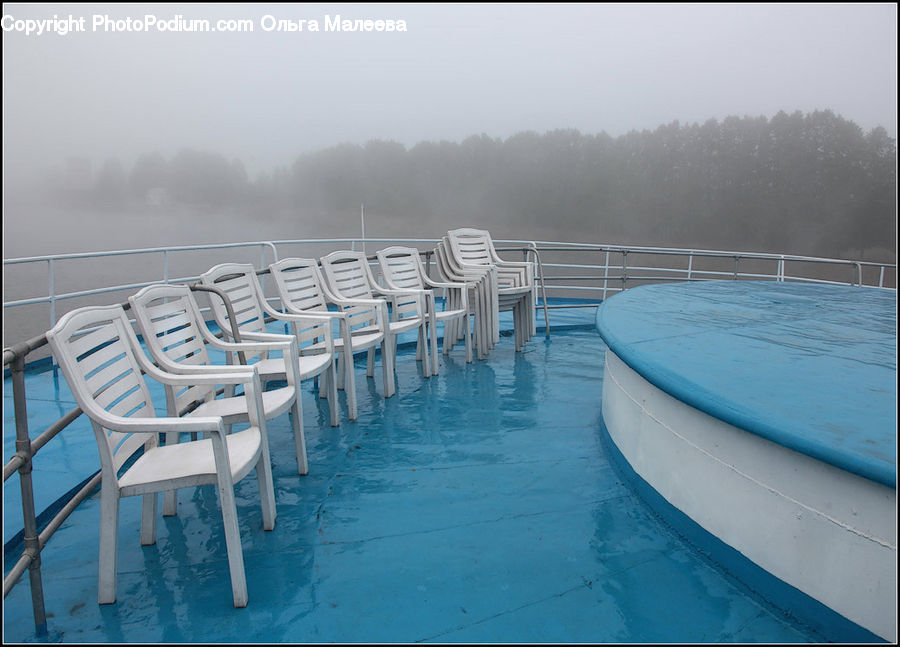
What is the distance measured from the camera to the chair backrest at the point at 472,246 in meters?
5.31

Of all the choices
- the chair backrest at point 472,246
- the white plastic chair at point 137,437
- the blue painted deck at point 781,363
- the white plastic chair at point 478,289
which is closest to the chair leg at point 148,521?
the white plastic chair at point 137,437

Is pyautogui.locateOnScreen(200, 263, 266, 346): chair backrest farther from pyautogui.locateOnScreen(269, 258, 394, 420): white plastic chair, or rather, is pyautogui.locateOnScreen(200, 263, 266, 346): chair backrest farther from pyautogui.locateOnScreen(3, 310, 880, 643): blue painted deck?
pyautogui.locateOnScreen(3, 310, 880, 643): blue painted deck

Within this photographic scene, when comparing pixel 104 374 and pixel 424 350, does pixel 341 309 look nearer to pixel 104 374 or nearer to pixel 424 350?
pixel 424 350

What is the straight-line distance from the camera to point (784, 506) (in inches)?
66.3

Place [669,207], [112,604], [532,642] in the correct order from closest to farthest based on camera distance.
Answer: [532,642]
[112,604]
[669,207]

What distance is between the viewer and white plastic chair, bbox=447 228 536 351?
517cm

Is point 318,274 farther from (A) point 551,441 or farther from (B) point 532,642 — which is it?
(B) point 532,642

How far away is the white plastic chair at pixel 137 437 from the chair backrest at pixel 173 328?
0.36ft

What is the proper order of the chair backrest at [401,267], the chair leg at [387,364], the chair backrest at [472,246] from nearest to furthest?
the chair leg at [387,364] → the chair backrest at [401,267] → the chair backrest at [472,246]

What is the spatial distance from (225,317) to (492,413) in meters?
1.59

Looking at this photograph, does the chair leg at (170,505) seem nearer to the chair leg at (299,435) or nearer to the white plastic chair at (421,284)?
the chair leg at (299,435)

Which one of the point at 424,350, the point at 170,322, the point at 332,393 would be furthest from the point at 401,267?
the point at 170,322

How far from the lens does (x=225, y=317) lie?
2.89 meters

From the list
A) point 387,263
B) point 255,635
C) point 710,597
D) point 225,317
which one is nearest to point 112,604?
point 255,635
